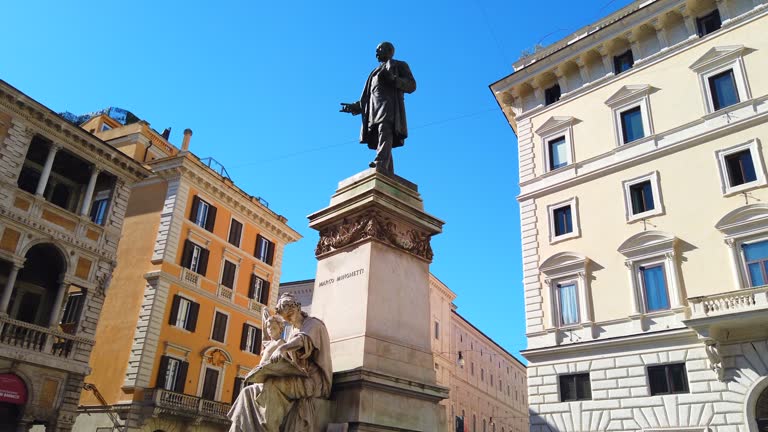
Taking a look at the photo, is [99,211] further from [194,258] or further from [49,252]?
[194,258]

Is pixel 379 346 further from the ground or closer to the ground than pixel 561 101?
closer to the ground

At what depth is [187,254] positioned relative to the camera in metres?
31.7

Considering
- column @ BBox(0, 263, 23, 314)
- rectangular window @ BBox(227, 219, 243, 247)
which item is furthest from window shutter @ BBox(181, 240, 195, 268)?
column @ BBox(0, 263, 23, 314)

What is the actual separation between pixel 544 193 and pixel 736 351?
10.0 metres

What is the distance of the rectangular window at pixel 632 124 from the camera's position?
2372cm

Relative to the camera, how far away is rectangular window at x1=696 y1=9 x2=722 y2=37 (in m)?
23.0

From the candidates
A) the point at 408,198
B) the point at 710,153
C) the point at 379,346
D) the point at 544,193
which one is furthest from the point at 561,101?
the point at 379,346

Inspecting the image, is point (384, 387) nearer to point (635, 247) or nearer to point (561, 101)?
point (635, 247)

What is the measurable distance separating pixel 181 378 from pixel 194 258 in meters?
6.55

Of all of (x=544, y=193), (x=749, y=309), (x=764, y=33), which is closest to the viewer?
(x=749, y=309)

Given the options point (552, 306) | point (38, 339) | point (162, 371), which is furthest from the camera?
point (162, 371)

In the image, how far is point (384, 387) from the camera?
6.42 meters

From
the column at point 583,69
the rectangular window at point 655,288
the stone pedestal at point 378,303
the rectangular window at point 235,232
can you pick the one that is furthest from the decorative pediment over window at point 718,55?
the rectangular window at point 235,232

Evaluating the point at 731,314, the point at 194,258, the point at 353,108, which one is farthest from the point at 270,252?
the point at 353,108
